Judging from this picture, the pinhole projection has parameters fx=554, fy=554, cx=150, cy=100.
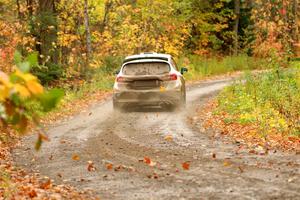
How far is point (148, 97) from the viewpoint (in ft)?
55.4

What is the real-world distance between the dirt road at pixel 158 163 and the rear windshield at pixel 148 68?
7.19 feet

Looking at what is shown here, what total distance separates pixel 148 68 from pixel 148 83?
0.45 metres

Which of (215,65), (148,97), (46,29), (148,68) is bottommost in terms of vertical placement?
(215,65)

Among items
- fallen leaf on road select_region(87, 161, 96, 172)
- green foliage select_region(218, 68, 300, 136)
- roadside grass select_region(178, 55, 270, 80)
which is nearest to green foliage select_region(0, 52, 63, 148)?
fallen leaf on road select_region(87, 161, 96, 172)

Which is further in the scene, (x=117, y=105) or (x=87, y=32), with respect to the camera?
(x=87, y=32)

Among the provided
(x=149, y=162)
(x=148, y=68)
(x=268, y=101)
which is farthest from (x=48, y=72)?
(x=149, y=162)

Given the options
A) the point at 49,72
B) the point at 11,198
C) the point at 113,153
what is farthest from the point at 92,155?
the point at 49,72

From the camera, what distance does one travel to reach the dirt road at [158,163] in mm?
7656

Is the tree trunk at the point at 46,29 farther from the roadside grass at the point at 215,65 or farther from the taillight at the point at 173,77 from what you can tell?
the roadside grass at the point at 215,65

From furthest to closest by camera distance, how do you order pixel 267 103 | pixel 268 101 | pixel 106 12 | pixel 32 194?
pixel 106 12 → pixel 268 101 → pixel 267 103 → pixel 32 194

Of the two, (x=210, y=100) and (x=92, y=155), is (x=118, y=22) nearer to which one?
(x=210, y=100)

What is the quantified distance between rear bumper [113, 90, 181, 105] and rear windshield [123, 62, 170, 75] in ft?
1.99

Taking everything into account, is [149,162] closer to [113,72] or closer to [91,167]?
[91,167]

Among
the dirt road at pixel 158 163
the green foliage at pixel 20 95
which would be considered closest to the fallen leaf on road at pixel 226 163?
the dirt road at pixel 158 163
